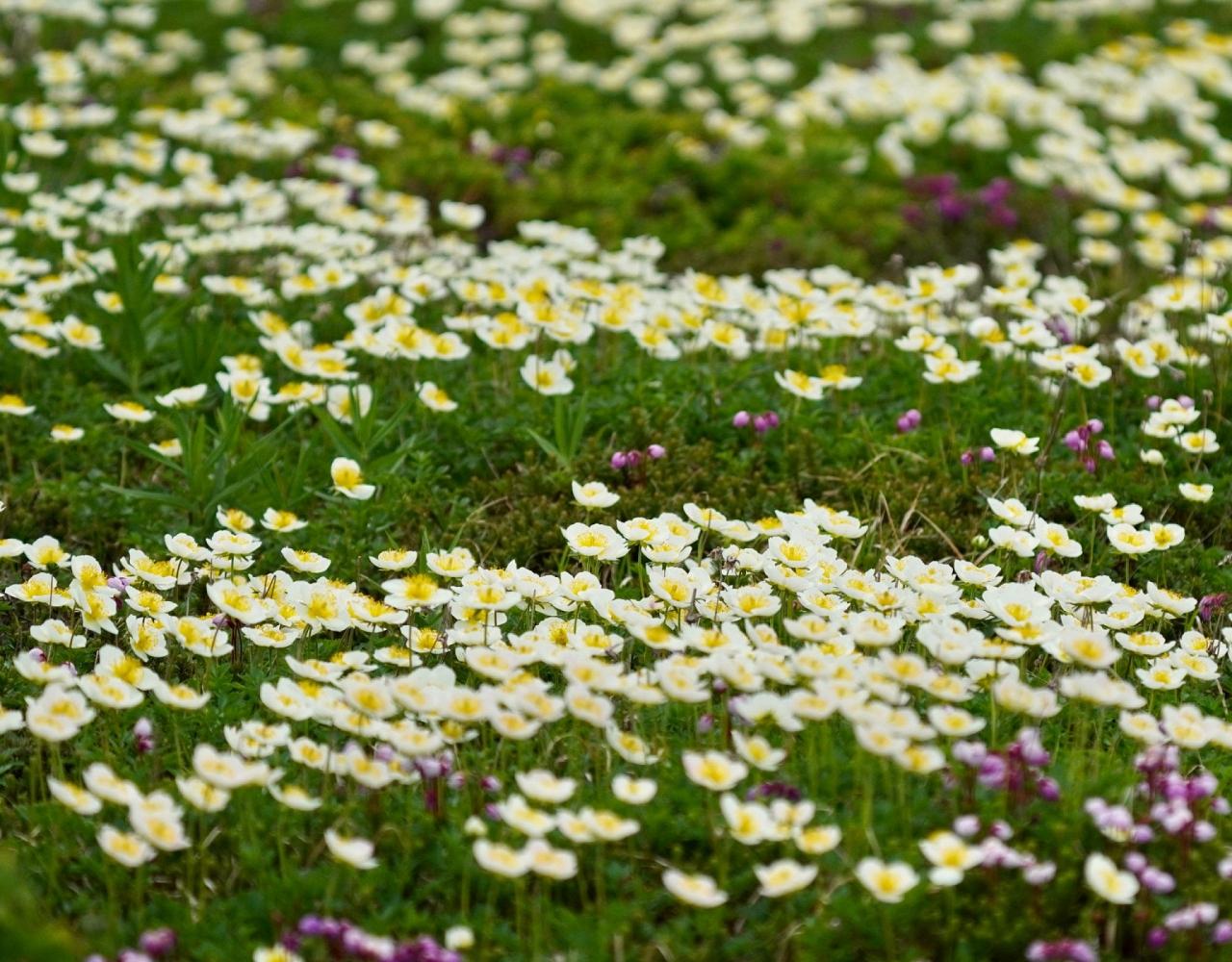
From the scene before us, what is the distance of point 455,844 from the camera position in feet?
10.8

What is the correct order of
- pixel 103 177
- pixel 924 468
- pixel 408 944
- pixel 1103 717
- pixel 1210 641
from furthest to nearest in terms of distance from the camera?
pixel 103 177 < pixel 924 468 < pixel 1210 641 < pixel 1103 717 < pixel 408 944

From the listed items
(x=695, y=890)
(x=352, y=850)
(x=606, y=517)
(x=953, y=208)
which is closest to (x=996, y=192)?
(x=953, y=208)

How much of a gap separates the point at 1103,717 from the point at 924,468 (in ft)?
5.49

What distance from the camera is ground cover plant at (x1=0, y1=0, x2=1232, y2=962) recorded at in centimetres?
320

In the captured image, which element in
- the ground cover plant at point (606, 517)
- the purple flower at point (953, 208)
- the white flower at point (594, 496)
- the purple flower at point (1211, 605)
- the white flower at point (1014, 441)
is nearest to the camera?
the ground cover plant at point (606, 517)

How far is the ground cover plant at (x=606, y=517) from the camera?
3201mm

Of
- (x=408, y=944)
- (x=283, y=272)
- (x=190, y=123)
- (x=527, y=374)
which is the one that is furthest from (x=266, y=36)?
(x=408, y=944)

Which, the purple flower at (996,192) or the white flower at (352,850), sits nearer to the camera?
the white flower at (352,850)

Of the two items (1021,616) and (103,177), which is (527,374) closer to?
(1021,616)

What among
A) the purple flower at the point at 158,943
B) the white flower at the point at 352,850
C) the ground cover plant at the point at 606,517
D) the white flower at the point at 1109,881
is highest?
the white flower at the point at 1109,881

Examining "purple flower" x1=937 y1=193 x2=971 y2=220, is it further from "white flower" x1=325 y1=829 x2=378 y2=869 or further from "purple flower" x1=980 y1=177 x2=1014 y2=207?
"white flower" x1=325 y1=829 x2=378 y2=869

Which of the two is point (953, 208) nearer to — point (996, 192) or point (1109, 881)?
point (996, 192)

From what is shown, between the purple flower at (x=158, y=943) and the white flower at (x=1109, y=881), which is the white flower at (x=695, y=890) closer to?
the white flower at (x=1109, y=881)

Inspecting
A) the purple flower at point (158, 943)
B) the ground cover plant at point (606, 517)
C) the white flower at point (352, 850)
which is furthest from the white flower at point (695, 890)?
the purple flower at point (158, 943)
